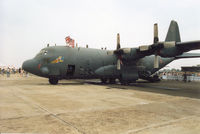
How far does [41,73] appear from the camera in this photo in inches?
696

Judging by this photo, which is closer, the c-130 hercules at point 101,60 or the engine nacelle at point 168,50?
the engine nacelle at point 168,50

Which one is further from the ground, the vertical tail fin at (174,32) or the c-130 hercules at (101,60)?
the vertical tail fin at (174,32)

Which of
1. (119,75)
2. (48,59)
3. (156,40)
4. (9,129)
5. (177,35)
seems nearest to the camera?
(9,129)

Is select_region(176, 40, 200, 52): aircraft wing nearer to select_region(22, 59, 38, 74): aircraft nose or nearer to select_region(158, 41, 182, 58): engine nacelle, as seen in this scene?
select_region(158, 41, 182, 58): engine nacelle

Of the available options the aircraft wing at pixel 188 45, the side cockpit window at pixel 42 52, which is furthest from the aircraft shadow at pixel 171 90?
the side cockpit window at pixel 42 52

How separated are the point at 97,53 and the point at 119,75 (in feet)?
12.7

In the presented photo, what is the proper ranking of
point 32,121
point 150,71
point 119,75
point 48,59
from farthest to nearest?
point 150,71 → point 119,75 → point 48,59 → point 32,121

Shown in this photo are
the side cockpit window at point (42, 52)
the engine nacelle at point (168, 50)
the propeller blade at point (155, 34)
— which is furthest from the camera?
the side cockpit window at point (42, 52)

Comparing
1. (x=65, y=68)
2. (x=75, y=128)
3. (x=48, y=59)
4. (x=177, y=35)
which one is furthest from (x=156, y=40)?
(x=75, y=128)

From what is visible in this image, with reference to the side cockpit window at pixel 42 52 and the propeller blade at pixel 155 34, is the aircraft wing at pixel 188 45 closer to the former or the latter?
the propeller blade at pixel 155 34

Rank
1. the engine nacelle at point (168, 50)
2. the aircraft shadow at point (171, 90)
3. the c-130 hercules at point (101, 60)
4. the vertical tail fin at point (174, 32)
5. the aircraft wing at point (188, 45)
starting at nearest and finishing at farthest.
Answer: the aircraft shadow at point (171, 90) → the aircraft wing at point (188, 45) → the engine nacelle at point (168, 50) → the c-130 hercules at point (101, 60) → the vertical tail fin at point (174, 32)

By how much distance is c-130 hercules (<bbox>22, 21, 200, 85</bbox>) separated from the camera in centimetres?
1648

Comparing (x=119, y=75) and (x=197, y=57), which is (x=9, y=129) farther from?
(x=197, y=57)

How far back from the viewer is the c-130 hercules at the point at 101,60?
1648 centimetres
